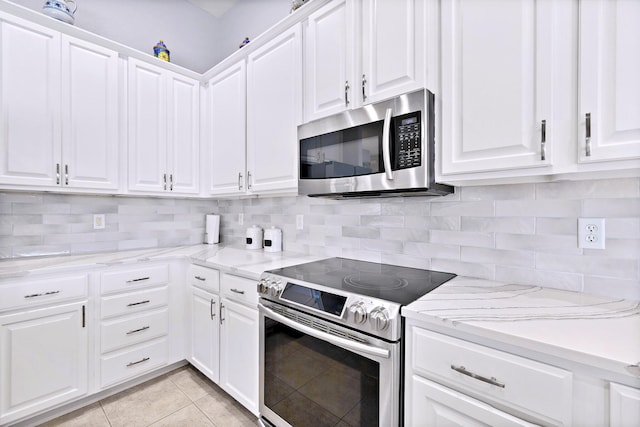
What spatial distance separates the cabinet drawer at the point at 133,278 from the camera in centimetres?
193

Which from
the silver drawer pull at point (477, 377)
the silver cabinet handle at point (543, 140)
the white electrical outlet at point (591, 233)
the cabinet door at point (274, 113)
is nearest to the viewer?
the silver drawer pull at point (477, 377)

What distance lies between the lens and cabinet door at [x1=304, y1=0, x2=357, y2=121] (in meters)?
1.59

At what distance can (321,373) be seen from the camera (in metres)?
1.27

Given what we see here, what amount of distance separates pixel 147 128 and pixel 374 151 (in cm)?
194

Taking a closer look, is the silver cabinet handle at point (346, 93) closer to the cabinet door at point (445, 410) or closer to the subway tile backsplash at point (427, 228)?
the subway tile backsplash at point (427, 228)

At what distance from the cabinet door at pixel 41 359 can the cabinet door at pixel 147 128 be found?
3.30 ft

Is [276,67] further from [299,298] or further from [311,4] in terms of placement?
[299,298]

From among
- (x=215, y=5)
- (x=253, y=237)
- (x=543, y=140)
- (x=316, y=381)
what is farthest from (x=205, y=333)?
(x=215, y=5)

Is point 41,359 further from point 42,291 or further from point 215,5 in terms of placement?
point 215,5

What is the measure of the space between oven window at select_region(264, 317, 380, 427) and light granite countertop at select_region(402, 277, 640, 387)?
337 mm

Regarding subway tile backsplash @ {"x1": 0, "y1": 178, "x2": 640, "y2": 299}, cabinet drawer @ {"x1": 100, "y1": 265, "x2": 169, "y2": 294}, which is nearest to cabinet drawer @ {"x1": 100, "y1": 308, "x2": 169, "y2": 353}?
cabinet drawer @ {"x1": 100, "y1": 265, "x2": 169, "y2": 294}

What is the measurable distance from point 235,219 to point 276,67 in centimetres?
145

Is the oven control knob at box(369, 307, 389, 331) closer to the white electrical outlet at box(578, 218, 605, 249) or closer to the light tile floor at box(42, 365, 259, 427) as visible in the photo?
the white electrical outlet at box(578, 218, 605, 249)

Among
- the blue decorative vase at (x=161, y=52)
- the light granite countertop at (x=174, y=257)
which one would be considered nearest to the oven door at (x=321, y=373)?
the light granite countertop at (x=174, y=257)
